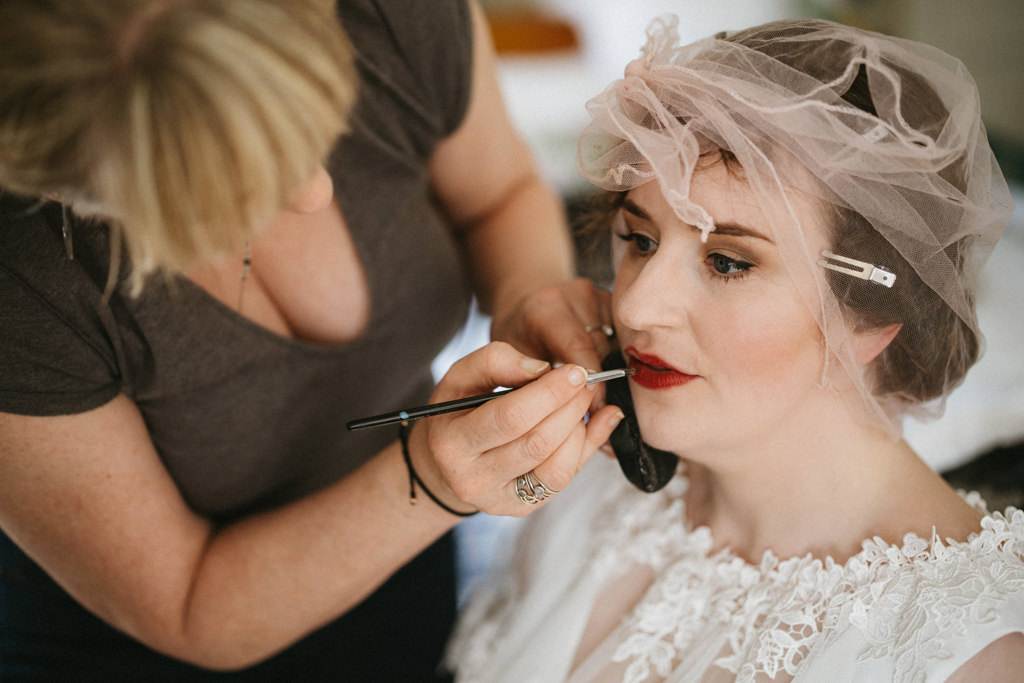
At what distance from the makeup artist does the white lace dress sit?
0.93 ft

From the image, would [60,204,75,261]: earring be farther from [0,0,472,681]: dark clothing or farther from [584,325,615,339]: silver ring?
[584,325,615,339]: silver ring

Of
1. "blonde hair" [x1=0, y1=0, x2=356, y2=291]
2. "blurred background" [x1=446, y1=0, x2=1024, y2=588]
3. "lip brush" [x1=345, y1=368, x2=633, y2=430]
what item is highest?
"blonde hair" [x1=0, y1=0, x2=356, y2=291]

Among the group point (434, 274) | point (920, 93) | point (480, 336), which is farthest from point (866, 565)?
point (480, 336)

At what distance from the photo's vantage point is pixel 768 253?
96 centimetres

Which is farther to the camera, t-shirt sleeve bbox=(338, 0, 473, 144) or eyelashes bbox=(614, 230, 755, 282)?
t-shirt sleeve bbox=(338, 0, 473, 144)

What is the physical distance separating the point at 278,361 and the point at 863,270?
878mm

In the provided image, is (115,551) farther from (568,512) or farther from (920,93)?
(920,93)

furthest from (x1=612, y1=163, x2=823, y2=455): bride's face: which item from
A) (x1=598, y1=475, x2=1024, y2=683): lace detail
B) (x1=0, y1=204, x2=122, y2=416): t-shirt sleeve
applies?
(x1=0, y1=204, x2=122, y2=416): t-shirt sleeve

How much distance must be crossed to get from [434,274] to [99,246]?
0.59 meters

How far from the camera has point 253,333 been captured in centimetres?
108

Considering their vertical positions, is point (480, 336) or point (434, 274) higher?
point (434, 274)

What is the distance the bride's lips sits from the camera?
107 cm

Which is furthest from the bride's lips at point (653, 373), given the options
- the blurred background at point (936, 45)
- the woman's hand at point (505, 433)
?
the blurred background at point (936, 45)

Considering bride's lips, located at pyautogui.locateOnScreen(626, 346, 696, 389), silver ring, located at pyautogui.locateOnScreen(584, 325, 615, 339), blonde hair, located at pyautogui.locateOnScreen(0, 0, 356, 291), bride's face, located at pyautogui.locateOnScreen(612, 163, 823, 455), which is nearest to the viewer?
blonde hair, located at pyautogui.locateOnScreen(0, 0, 356, 291)
